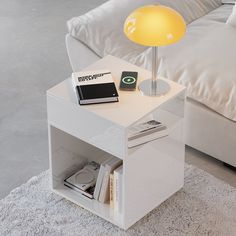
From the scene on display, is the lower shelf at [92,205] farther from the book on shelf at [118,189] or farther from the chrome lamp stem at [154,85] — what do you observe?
the chrome lamp stem at [154,85]

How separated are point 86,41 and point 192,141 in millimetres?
699

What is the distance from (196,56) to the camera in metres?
3.07

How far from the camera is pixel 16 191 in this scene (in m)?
2.95

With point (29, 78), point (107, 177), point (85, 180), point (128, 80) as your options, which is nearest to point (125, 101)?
point (128, 80)

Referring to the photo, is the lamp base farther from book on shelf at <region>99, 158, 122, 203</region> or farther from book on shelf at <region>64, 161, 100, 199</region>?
book on shelf at <region>64, 161, 100, 199</region>

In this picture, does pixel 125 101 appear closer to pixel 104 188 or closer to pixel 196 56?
pixel 104 188

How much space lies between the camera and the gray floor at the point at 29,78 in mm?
3117

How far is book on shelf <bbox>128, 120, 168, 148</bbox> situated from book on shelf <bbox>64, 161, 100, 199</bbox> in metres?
0.37

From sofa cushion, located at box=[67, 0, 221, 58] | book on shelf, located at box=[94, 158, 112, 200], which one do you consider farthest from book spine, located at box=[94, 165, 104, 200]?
sofa cushion, located at box=[67, 0, 221, 58]

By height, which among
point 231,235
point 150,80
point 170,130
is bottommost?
point 231,235

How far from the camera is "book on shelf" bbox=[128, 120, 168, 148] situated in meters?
2.64

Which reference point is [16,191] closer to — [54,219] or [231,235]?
[54,219]

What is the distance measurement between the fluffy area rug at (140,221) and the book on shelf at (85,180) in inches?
2.7

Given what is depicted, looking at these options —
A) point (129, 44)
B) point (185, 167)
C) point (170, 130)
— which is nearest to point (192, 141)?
point (185, 167)
